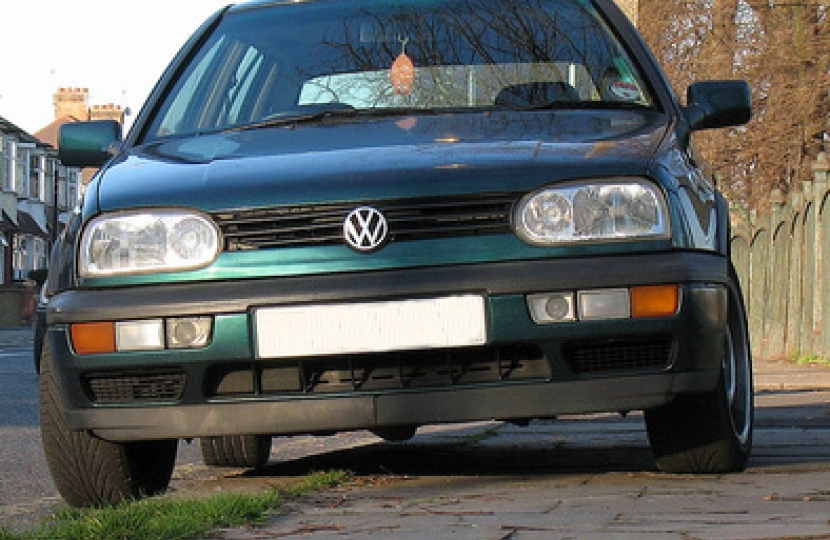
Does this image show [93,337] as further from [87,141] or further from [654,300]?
[654,300]

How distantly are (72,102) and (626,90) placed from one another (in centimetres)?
9442

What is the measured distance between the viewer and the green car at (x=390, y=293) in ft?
14.9

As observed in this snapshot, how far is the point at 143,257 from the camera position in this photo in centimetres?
477

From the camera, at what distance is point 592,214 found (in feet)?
15.3

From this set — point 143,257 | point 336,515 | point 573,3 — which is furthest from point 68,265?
point 573,3

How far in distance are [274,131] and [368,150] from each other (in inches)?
23.4

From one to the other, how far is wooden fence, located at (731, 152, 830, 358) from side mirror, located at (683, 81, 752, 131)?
9.72 meters

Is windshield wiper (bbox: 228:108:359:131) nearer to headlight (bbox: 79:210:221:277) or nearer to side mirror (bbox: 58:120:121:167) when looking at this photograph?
side mirror (bbox: 58:120:121:167)

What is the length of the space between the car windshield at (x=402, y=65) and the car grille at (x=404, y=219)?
88 centimetres

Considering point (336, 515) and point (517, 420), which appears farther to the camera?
point (517, 420)

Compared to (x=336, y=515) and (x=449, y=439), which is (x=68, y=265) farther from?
(x=449, y=439)

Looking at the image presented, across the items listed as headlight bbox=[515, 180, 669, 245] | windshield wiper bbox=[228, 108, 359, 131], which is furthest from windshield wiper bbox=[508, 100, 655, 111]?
headlight bbox=[515, 180, 669, 245]

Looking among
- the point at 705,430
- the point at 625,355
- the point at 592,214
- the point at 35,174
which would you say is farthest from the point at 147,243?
the point at 35,174

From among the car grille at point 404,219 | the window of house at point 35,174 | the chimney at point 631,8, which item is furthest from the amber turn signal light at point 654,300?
the window of house at point 35,174
